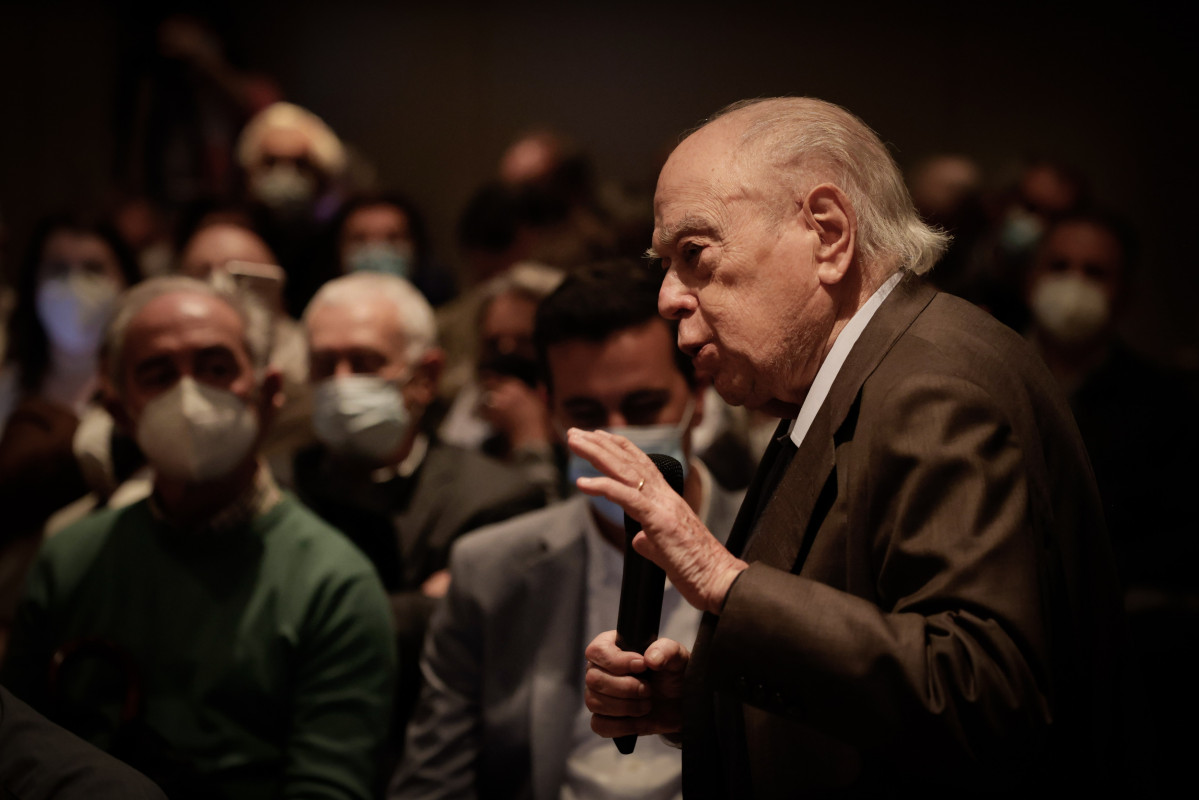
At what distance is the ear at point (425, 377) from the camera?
3.58m

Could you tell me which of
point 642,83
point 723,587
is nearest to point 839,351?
point 723,587

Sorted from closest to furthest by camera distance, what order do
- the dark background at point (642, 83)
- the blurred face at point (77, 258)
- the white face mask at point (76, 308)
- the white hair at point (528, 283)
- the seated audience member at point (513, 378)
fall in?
the seated audience member at point (513, 378) < the white hair at point (528, 283) < the white face mask at point (76, 308) < the blurred face at point (77, 258) < the dark background at point (642, 83)

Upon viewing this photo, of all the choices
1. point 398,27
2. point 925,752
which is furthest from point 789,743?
point 398,27

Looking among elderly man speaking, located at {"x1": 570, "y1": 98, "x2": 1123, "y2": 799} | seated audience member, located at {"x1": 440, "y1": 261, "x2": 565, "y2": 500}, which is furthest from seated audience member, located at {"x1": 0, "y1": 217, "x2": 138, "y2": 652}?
elderly man speaking, located at {"x1": 570, "y1": 98, "x2": 1123, "y2": 799}

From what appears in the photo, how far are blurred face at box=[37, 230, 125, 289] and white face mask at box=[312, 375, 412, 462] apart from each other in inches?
69.3

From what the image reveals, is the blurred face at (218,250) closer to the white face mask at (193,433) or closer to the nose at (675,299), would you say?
the white face mask at (193,433)

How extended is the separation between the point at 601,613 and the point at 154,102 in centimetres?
574

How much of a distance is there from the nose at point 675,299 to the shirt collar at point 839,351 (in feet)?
0.68

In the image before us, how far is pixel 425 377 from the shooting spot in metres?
3.61

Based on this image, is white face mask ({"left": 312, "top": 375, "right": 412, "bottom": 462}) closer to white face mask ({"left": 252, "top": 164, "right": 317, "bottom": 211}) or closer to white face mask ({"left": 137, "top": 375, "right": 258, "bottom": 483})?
white face mask ({"left": 137, "top": 375, "right": 258, "bottom": 483})

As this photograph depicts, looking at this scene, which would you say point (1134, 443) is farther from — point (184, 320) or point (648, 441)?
point (184, 320)

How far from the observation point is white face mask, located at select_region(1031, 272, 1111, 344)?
14.4 feet

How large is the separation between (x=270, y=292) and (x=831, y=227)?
265 centimetres

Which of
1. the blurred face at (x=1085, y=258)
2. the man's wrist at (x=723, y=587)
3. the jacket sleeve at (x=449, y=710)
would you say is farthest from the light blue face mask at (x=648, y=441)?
the blurred face at (x=1085, y=258)
